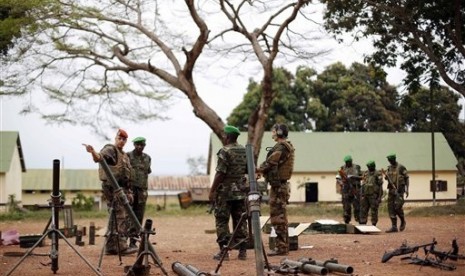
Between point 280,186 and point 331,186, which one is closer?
point 280,186

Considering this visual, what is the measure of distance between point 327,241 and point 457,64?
478 cm

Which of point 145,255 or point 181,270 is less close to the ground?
point 145,255

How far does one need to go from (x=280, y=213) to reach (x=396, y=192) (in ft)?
22.7

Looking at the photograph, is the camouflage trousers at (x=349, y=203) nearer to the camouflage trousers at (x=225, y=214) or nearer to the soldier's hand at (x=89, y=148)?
the camouflage trousers at (x=225, y=214)

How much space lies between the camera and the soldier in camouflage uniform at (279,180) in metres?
11.7

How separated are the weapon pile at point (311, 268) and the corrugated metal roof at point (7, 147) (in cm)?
3104

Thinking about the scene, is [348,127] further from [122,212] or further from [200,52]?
[122,212]

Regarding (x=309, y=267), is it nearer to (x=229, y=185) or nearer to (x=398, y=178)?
(x=229, y=185)

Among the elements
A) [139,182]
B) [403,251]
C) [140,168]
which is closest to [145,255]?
[403,251]

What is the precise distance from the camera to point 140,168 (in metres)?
13.1

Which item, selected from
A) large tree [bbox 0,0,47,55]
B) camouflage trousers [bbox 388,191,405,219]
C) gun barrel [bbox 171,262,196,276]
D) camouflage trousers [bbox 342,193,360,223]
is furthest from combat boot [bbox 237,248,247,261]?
camouflage trousers [bbox 342,193,360,223]

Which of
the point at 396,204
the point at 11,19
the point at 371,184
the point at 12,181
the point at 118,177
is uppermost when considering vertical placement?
the point at 11,19

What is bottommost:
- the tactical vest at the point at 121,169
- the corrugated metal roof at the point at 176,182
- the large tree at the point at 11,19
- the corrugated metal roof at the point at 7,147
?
the corrugated metal roof at the point at 176,182

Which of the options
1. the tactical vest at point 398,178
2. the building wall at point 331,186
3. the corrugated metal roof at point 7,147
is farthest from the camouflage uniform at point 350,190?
the corrugated metal roof at point 7,147
